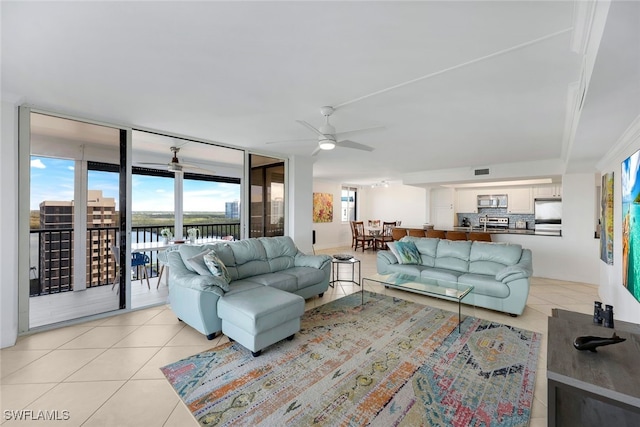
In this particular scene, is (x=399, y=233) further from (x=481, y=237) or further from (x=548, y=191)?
(x=548, y=191)

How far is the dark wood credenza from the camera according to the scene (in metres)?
1.25

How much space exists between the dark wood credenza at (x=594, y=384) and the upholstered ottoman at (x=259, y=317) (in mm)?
1939

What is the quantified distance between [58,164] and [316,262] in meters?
4.10

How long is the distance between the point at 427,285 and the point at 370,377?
1.88 meters

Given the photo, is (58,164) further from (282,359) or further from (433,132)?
(433,132)

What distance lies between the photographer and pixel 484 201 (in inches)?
315

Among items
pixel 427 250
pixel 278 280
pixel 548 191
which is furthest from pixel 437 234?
pixel 278 280

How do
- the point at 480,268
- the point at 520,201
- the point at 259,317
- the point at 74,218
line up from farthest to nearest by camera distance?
1. the point at 520,201
2. the point at 74,218
3. the point at 480,268
4. the point at 259,317

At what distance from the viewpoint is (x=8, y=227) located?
2.62 metres

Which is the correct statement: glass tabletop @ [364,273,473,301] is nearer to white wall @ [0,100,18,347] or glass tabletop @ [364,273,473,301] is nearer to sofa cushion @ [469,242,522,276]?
sofa cushion @ [469,242,522,276]

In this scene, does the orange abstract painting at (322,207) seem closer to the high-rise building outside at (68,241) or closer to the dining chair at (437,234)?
the dining chair at (437,234)

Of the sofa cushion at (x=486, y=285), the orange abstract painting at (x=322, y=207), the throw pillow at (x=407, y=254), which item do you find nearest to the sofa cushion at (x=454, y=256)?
the throw pillow at (x=407, y=254)

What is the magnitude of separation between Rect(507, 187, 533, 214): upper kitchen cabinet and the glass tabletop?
5351 mm

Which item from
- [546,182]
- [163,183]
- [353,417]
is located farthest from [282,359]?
[546,182]
